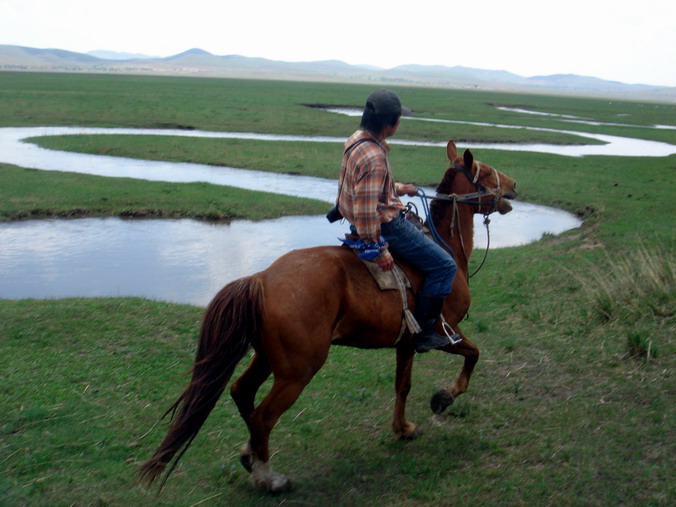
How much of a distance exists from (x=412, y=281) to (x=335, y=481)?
1.63 meters

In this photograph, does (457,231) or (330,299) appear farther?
(457,231)

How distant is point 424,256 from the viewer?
17.4 ft

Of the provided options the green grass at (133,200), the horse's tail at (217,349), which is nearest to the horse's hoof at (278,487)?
the horse's tail at (217,349)

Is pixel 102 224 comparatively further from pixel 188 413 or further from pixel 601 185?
pixel 601 185

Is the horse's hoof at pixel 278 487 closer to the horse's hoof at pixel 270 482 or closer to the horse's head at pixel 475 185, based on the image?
the horse's hoof at pixel 270 482

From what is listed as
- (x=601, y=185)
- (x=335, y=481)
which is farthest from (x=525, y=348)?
(x=601, y=185)

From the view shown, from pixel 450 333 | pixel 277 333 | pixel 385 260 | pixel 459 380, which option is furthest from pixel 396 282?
pixel 459 380

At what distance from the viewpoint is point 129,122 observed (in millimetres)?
38062

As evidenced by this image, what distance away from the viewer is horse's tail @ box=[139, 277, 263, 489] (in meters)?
4.49

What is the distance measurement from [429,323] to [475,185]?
1.48m

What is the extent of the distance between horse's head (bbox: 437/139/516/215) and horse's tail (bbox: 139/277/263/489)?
2348 mm

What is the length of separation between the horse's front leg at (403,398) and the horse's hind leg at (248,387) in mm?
1299

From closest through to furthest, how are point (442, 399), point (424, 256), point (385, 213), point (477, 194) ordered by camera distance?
point (385, 213)
point (424, 256)
point (442, 399)
point (477, 194)

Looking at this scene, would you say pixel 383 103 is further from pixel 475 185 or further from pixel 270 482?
pixel 270 482
